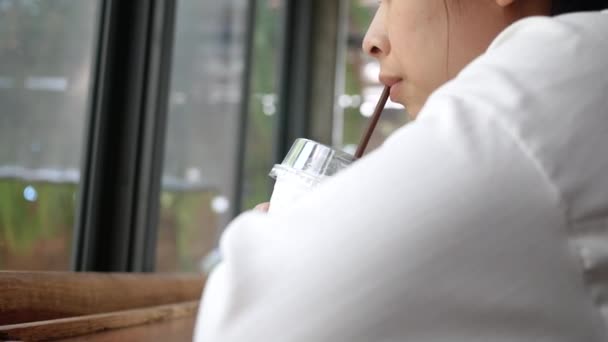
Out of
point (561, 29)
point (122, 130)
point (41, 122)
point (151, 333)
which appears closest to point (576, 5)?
point (561, 29)

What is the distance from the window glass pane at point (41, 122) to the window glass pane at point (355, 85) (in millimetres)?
2086

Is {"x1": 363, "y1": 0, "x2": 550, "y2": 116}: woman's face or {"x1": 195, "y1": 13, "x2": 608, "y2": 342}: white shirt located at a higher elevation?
{"x1": 363, "y1": 0, "x2": 550, "y2": 116}: woman's face

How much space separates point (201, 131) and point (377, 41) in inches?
62.0

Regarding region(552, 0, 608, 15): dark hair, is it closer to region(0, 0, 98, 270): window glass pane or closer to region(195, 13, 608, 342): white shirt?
region(195, 13, 608, 342): white shirt

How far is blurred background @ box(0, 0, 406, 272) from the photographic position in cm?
139

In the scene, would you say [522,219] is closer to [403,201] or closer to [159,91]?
[403,201]

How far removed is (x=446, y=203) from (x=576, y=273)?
3.9 inches

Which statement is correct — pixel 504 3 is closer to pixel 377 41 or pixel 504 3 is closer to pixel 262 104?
pixel 377 41

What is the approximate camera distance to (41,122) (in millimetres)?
1455

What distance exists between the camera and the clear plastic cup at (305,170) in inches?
26.7

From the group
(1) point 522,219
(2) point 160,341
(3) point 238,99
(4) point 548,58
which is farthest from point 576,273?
(3) point 238,99

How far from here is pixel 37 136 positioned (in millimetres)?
1443

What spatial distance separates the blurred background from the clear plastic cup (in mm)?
821

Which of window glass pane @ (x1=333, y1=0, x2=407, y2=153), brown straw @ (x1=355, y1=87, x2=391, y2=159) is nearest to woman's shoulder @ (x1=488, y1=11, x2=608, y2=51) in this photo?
brown straw @ (x1=355, y1=87, x2=391, y2=159)
